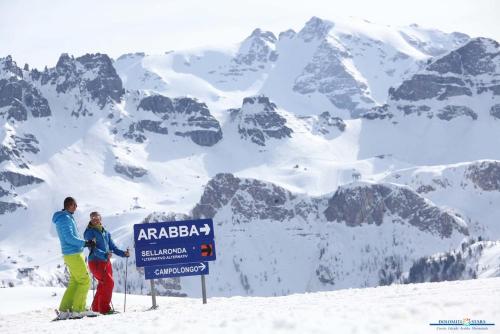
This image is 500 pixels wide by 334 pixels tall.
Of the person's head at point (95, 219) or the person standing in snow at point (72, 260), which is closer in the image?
the person standing in snow at point (72, 260)

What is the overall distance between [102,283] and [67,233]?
1950 millimetres

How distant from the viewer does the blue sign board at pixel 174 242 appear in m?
27.2

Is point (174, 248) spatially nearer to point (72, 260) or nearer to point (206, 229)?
point (206, 229)

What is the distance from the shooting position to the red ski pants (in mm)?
23781

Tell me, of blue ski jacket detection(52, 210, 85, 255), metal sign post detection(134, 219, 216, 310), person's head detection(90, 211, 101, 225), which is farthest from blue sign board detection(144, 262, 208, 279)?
blue ski jacket detection(52, 210, 85, 255)

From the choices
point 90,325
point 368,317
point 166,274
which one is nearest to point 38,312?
point 166,274

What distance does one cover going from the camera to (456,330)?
51.2 feet

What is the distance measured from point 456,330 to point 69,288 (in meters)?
10.9

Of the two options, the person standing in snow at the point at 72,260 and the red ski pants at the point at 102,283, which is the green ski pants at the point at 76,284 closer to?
the person standing in snow at the point at 72,260

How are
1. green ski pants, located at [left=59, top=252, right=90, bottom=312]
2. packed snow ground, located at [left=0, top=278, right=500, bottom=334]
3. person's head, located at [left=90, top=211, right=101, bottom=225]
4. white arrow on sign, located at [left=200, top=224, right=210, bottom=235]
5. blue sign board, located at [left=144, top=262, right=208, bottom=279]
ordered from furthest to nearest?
white arrow on sign, located at [left=200, top=224, right=210, bottom=235] → blue sign board, located at [left=144, top=262, right=208, bottom=279] → person's head, located at [left=90, top=211, right=101, bottom=225] → green ski pants, located at [left=59, top=252, right=90, bottom=312] → packed snow ground, located at [left=0, top=278, right=500, bottom=334]

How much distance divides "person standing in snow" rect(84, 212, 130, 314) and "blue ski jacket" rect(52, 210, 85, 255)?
849 mm

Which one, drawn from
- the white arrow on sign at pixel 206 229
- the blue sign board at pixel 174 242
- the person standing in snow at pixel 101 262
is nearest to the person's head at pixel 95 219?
the person standing in snow at pixel 101 262

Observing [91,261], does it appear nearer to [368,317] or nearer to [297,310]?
[297,310]

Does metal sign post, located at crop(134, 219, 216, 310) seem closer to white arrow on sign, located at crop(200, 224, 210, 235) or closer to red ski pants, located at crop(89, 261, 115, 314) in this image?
white arrow on sign, located at crop(200, 224, 210, 235)
